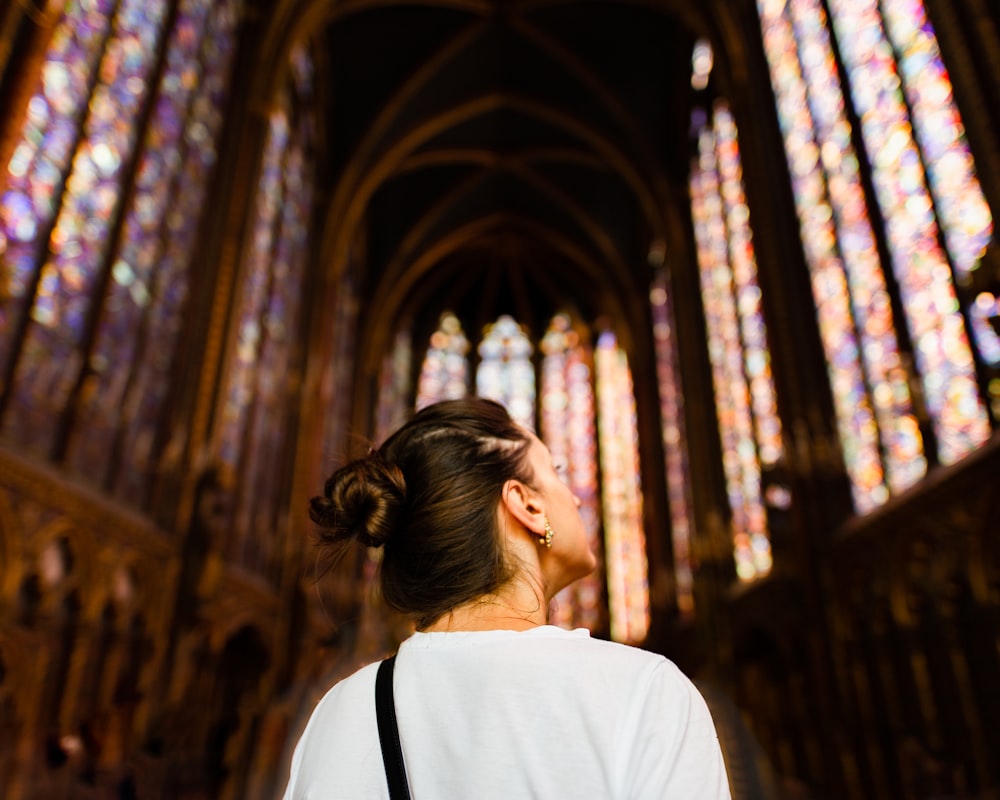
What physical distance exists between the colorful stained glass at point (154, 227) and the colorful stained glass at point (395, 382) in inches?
296

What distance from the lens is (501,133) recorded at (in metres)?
14.8

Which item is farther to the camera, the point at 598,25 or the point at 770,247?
the point at 598,25

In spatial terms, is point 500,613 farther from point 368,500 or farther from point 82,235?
point 82,235

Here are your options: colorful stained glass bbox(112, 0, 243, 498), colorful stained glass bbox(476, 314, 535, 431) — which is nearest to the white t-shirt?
colorful stained glass bbox(112, 0, 243, 498)

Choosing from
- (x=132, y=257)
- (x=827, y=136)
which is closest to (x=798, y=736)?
(x=827, y=136)

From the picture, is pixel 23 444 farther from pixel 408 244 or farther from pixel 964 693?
pixel 408 244

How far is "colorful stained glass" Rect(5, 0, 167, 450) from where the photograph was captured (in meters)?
5.61

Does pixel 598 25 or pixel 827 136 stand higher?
pixel 598 25

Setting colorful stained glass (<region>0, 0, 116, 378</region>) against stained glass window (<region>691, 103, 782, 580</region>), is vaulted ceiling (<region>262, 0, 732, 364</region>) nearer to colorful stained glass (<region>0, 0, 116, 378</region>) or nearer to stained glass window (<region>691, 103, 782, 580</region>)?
stained glass window (<region>691, 103, 782, 580</region>)

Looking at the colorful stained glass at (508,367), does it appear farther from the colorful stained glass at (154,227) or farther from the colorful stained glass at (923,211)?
the colorful stained glass at (923,211)

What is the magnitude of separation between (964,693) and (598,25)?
10.5 meters

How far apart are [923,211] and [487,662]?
6.11m

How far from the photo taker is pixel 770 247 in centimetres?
805

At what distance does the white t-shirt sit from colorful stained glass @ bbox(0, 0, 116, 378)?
501 cm
